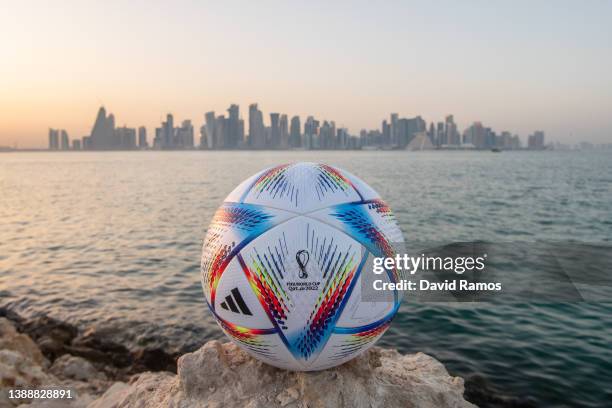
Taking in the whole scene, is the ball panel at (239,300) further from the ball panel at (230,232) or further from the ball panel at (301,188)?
the ball panel at (301,188)

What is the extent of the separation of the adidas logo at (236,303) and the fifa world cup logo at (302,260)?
0.61 meters

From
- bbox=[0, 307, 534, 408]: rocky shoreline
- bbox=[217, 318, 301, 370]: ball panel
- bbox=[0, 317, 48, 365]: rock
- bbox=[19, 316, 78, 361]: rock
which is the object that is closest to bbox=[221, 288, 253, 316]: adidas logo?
bbox=[217, 318, 301, 370]: ball panel

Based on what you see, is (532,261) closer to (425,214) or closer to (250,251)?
(425,214)

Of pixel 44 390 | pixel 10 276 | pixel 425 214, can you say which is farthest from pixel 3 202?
pixel 44 390

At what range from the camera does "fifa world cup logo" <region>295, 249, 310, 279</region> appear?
12.8 feet

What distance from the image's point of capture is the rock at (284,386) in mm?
4344

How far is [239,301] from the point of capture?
4.16 m

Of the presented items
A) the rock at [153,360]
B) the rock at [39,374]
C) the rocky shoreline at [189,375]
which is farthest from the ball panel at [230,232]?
the rock at [153,360]

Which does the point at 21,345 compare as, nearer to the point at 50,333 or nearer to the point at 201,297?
the point at 50,333

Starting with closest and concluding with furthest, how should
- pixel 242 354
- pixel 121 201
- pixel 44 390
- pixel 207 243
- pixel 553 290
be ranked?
pixel 207 243, pixel 242 354, pixel 44 390, pixel 553 290, pixel 121 201

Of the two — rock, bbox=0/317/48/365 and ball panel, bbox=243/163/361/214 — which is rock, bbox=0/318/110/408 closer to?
rock, bbox=0/317/48/365

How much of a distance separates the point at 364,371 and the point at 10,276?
11611 mm

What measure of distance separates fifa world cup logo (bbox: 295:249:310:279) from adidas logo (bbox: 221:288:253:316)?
0.61 meters

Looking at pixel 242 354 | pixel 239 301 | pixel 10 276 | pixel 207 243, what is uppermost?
pixel 207 243
